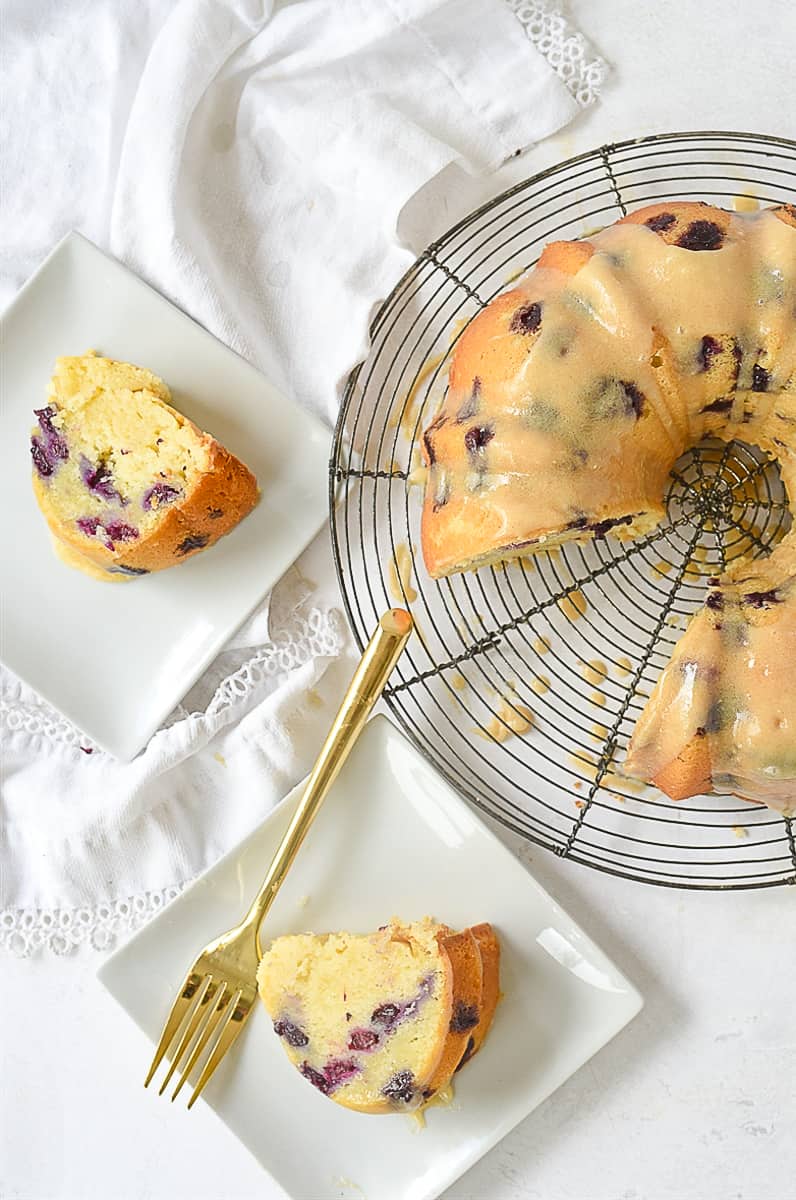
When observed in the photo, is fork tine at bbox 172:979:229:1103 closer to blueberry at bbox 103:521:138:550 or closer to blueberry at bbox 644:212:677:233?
blueberry at bbox 103:521:138:550

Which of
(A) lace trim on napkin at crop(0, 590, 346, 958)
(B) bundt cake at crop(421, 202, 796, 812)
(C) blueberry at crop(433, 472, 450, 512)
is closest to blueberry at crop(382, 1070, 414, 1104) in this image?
(A) lace trim on napkin at crop(0, 590, 346, 958)

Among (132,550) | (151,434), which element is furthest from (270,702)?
(151,434)

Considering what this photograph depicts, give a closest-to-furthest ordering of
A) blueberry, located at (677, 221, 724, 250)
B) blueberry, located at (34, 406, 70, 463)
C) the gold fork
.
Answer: blueberry, located at (677, 221, 724, 250), the gold fork, blueberry, located at (34, 406, 70, 463)

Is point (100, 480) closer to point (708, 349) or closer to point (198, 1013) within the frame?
point (198, 1013)

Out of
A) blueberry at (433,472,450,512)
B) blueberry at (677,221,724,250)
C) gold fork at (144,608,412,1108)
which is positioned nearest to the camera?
blueberry at (677,221,724,250)

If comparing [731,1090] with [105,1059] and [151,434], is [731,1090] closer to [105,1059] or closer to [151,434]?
[105,1059]

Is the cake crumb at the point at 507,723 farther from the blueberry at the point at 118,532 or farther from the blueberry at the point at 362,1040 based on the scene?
the blueberry at the point at 118,532

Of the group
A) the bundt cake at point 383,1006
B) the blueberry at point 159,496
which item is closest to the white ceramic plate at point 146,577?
the blueberry at point 159,496
